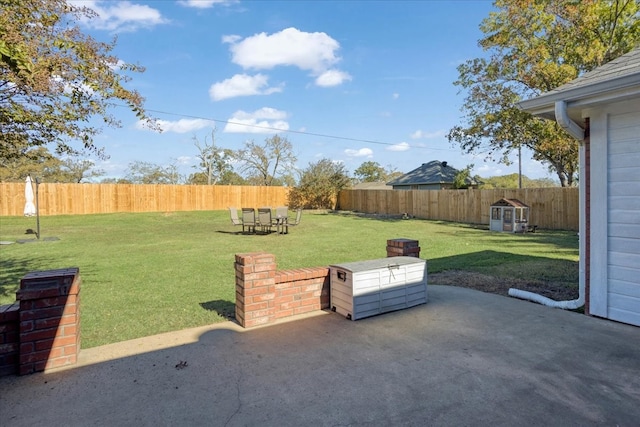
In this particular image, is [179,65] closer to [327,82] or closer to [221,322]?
[327,82]

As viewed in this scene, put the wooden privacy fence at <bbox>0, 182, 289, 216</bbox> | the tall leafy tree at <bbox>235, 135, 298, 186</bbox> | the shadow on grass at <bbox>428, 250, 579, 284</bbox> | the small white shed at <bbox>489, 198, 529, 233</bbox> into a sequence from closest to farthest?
the shadow on grass at <bbox>428, 250, 579, 284</bbox>, the small white shed at <bbox>489, 198, 529, 233</bbox>, the wooden privacy fence at <bbox>0, 182, 289, 216</bbox>, the tall leafy tree at <bbox>235, 135, 298, 186</bbox>

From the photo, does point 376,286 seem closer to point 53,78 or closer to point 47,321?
point 47,321

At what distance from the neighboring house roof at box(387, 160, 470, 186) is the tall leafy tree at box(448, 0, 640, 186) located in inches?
329

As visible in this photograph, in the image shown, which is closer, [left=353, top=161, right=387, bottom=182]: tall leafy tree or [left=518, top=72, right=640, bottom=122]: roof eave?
[left=518, top=72, right=640, bottom=122]: roof eave

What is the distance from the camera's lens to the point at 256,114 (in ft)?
102

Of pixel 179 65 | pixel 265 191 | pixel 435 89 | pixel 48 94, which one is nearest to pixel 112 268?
pixel 48 94

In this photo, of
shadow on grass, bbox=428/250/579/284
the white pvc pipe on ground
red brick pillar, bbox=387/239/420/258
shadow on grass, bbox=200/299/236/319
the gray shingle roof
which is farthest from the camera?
shadow on grass, bbox=428/250/579/284

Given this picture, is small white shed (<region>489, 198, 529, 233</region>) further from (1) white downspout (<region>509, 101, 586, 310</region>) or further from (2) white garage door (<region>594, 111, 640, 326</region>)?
(2) white garage door (<region>594, 111, 640, 326</region>)

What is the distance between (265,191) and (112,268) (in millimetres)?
19998

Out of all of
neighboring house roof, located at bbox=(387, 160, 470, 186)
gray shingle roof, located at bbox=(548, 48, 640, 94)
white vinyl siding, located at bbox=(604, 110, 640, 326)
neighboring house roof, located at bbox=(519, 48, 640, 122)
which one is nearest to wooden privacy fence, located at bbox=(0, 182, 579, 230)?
neighboring house roof, located at bbox=(387, 160, 470, 186)

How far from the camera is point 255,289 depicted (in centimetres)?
353

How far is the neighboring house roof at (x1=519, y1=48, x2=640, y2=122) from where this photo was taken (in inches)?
128

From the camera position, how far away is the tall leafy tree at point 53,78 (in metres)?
3.18

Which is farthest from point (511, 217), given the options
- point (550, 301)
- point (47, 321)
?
point (47, 321)
